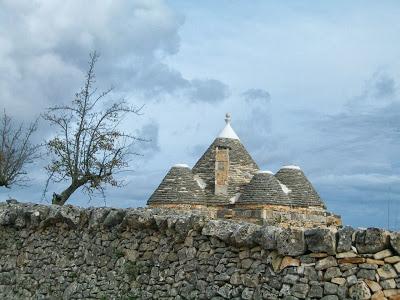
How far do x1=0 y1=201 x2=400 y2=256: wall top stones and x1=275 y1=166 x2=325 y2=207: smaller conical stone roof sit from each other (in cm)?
1089

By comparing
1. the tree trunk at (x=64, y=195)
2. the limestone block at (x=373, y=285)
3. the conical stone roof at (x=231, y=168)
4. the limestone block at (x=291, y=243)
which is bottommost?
the limestone block at (x=373, y=285)

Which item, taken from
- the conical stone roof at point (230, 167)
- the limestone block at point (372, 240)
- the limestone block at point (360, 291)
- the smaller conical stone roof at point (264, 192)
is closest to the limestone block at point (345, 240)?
the limestone block at point (372, 240)

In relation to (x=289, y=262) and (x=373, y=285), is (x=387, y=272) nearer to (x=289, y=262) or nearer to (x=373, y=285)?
(x=373, y=285)

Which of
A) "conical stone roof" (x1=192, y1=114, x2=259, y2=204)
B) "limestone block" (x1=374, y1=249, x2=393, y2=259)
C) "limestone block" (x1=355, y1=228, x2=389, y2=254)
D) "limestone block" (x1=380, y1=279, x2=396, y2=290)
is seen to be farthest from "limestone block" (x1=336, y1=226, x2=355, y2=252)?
"conical stone roof" (x1=192, y1=114, x2=259, y2=204)

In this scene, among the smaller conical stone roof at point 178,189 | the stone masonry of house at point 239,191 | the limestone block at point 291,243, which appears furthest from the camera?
the smaller conical stone roof at point 178,189

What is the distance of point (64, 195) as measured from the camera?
63.7 feet

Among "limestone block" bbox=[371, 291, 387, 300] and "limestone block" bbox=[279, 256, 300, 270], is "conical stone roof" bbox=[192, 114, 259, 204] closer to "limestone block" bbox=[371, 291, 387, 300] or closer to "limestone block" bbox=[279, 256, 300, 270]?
"limestone block" bbox=[279, 256, 300, 270]

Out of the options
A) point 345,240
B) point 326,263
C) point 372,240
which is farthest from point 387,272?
point 326,263

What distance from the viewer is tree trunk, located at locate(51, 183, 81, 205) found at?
19.1 metres

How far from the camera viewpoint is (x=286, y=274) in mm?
8414

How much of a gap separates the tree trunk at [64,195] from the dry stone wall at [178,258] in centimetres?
466

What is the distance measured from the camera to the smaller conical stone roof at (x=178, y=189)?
21.6m

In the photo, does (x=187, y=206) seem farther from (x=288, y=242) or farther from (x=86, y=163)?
(x=288, y=242)

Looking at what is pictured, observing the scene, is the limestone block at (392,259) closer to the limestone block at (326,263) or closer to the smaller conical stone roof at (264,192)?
the limestone block at (326,263)
